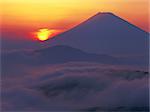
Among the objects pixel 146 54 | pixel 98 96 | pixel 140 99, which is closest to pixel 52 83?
pixel 98 96

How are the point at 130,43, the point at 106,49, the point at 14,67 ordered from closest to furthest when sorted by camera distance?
the point at 14,67 < the point at 106,49 < the point at 130,43

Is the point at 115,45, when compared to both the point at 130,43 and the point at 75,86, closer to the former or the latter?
the point at 130,43

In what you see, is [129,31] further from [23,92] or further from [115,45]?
[23,92]

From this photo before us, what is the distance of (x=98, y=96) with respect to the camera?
10731 cm

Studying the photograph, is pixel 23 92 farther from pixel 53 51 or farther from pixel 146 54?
pixel 53 51

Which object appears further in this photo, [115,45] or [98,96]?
[115,45]

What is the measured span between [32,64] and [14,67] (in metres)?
10.9

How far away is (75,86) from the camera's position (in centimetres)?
11650

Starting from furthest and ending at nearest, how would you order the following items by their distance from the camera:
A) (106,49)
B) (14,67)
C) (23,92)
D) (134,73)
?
(106,49) → (14,67) → (134,73) → (23,92)

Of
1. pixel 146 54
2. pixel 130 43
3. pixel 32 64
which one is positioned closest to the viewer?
pixel 32 64

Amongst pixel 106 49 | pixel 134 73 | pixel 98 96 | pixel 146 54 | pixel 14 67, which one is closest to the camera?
pixel 98 96

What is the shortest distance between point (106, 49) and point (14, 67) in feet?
186

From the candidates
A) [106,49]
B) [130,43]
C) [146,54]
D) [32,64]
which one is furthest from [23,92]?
[130,43]

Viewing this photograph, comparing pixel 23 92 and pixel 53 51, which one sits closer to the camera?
pixel 23 92
